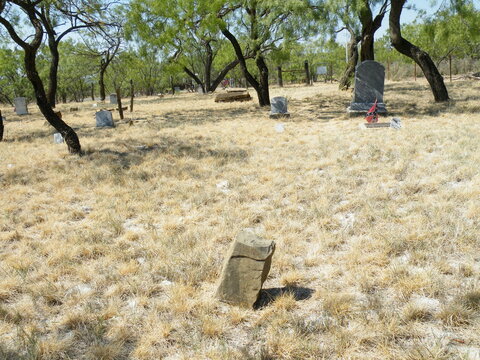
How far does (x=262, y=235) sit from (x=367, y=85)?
31.2ft

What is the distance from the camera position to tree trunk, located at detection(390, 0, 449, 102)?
1238 cm

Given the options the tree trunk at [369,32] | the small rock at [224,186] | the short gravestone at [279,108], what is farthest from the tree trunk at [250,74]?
the small rock at [224,186]

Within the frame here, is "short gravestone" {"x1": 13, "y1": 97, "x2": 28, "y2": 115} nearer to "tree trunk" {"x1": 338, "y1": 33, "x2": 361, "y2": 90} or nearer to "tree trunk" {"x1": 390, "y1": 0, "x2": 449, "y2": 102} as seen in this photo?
"tree trunk" {"x1": 338, "y1": 33, "x2": 361, "y2": 90}

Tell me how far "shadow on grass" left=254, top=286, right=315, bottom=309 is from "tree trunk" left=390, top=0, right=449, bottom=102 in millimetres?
12040

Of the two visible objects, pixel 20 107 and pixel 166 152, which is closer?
pixel 166 152

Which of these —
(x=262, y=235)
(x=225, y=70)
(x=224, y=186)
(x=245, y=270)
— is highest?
(x=225, y=70)

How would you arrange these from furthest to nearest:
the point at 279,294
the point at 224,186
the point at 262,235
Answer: the point at 224,186 → the point at 262,235 → the point at 279,294

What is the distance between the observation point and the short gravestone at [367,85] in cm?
1190

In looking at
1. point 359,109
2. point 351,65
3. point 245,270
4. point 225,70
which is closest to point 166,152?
point 245,270

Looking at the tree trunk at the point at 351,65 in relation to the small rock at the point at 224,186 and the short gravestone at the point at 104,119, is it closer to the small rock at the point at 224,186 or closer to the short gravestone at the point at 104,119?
the short gravestone at the point at 104,119

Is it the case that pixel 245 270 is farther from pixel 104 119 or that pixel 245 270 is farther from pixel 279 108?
pixel 104 119

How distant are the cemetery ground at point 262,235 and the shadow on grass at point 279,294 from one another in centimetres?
2

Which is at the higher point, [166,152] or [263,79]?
[263,79]

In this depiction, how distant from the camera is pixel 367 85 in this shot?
12.1 meters
